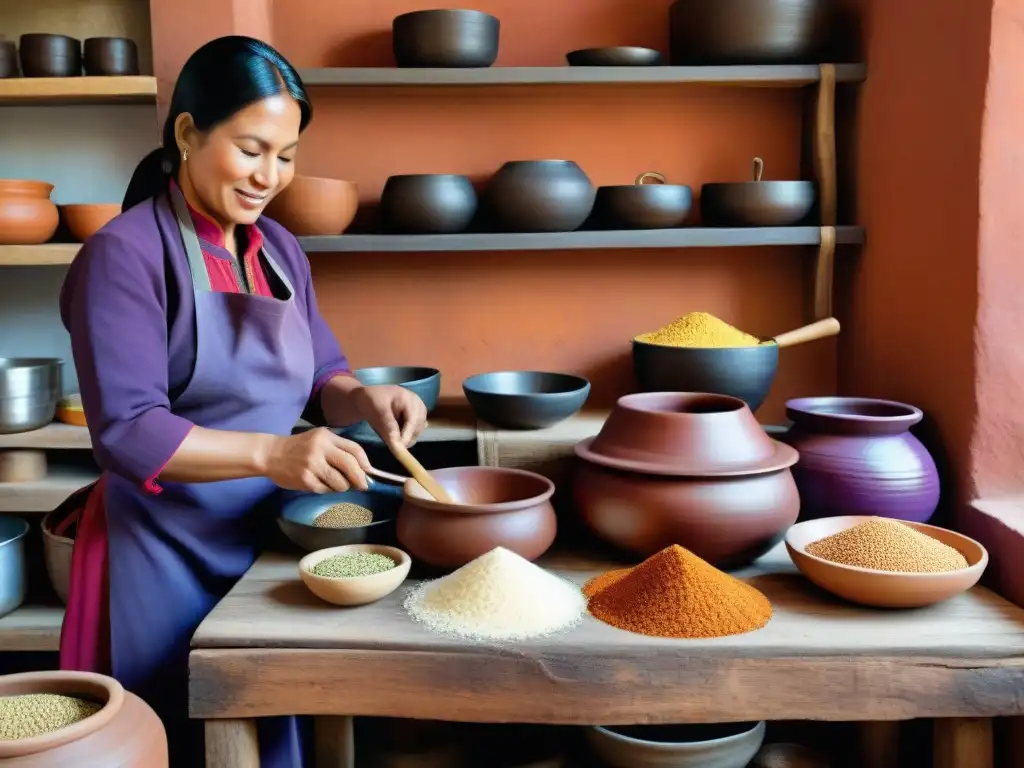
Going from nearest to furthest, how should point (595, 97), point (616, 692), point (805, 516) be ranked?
1. point (616, 692)
2. point (805, 516)
3. point (595, 97)

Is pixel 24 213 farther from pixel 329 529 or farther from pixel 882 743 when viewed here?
pixel 882 743

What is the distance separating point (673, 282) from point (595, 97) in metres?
0.55

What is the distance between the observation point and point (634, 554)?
1.60 meters

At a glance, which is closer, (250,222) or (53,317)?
→ (250,222)

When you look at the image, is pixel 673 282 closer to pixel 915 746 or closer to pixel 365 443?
pixel 365 443

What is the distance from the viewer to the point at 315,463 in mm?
1401

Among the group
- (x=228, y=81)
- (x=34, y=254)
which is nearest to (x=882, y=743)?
(x=228, y=81)

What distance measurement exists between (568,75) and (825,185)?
2.40 ft

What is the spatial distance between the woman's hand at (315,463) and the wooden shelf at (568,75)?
1.08m

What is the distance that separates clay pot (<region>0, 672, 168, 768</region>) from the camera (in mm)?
1089

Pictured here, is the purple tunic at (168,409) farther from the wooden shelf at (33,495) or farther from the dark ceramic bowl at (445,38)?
the dark ceramic bowl at (445,38)

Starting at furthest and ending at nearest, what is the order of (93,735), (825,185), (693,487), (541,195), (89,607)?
(825,185)
(541,195)
(89,607)
(693,487)
(93,735)

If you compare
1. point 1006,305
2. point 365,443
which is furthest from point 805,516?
point 365,443

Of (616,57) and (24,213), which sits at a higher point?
(616,57)
